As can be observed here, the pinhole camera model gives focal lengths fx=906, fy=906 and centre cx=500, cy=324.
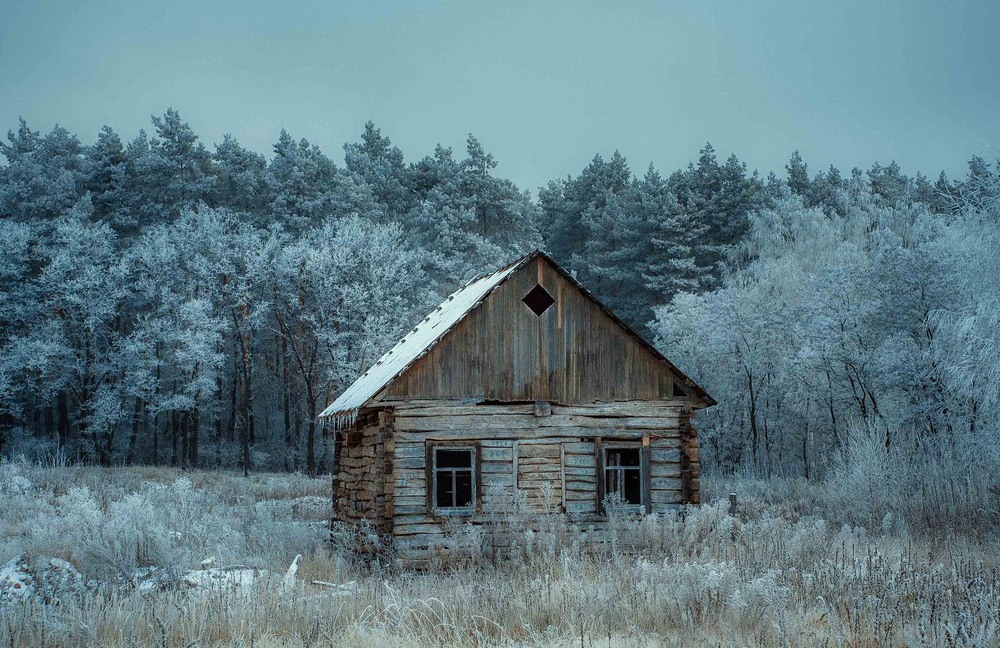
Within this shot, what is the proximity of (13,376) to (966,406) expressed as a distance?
39.9 metres

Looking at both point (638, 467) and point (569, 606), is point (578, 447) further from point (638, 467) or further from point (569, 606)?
point (569, 606)

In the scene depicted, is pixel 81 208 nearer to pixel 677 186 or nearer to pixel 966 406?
pixel 677 186

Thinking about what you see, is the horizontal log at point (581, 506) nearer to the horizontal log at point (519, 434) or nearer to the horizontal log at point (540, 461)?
the horizontal log at point (540, 461)

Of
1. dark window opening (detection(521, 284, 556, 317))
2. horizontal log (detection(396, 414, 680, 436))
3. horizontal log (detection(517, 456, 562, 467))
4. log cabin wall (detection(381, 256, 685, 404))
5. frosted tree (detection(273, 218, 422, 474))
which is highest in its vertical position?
frosted tree (detection(273, 218, 422, 474))

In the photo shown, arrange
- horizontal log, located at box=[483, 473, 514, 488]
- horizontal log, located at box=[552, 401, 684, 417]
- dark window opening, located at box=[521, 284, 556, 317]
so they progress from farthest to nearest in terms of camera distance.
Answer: dark window opening, located at box=[521, 284, 556, 317] < horizontal log, located at box=[552, 401, 684, 417] < horizontal log, located at box=[483, 473, 514, 488]

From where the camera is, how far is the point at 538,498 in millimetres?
17078

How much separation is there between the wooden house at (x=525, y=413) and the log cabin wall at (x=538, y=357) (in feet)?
0.07

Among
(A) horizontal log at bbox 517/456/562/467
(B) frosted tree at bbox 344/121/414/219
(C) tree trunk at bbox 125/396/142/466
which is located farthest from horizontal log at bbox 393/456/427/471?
(B) frosted tree at bbox 344/121/414/219

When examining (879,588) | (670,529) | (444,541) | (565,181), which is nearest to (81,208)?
(565,181)

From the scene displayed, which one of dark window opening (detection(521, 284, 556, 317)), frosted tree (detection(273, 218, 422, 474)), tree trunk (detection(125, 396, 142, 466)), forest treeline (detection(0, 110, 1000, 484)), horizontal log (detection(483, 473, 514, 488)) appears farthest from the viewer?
tree trunk (detection(125, 396, 142, 466))

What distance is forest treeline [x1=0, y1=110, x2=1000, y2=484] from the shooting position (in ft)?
102

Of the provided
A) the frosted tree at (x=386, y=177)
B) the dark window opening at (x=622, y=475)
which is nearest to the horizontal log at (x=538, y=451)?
the dark window opening at (x=622, y=475)

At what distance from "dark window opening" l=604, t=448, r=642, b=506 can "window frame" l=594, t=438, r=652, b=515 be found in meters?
0.07

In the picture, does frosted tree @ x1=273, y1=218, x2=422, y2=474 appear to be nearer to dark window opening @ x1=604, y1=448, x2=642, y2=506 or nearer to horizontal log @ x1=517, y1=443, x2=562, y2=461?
dark window opening @ x1=604, y1=448, x2=642, y2=506
